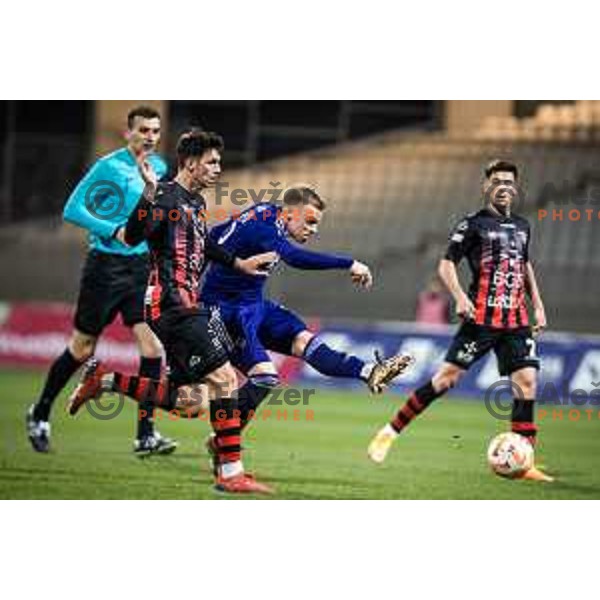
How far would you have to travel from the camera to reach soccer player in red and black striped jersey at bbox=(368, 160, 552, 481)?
6203 millimetres

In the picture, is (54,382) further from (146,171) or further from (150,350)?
(146,171)

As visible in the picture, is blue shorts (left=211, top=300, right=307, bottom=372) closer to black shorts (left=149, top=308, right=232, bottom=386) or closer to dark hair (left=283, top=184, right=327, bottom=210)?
black shorts (left=149, top=308, right=232, bottom=386)

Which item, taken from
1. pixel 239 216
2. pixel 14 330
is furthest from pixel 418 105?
pixel 239 216

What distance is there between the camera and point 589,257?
31.6 ft

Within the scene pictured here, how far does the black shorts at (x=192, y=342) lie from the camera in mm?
5449

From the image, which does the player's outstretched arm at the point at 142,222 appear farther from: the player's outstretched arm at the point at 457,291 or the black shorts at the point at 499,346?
the black shorts at the point at 499,346

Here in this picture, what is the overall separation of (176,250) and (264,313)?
57 cm

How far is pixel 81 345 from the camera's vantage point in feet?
21.5

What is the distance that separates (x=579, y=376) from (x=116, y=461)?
11.7 ft

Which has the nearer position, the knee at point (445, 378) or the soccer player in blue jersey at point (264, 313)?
the soccer player in blue jersey at point (264, 313)

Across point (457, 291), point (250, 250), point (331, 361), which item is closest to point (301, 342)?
point (331, 361)

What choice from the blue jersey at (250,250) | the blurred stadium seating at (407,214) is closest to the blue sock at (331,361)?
the blue jersey at (250,250)

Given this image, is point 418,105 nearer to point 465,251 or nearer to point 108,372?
point 465,251

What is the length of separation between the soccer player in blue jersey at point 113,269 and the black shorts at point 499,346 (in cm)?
133
